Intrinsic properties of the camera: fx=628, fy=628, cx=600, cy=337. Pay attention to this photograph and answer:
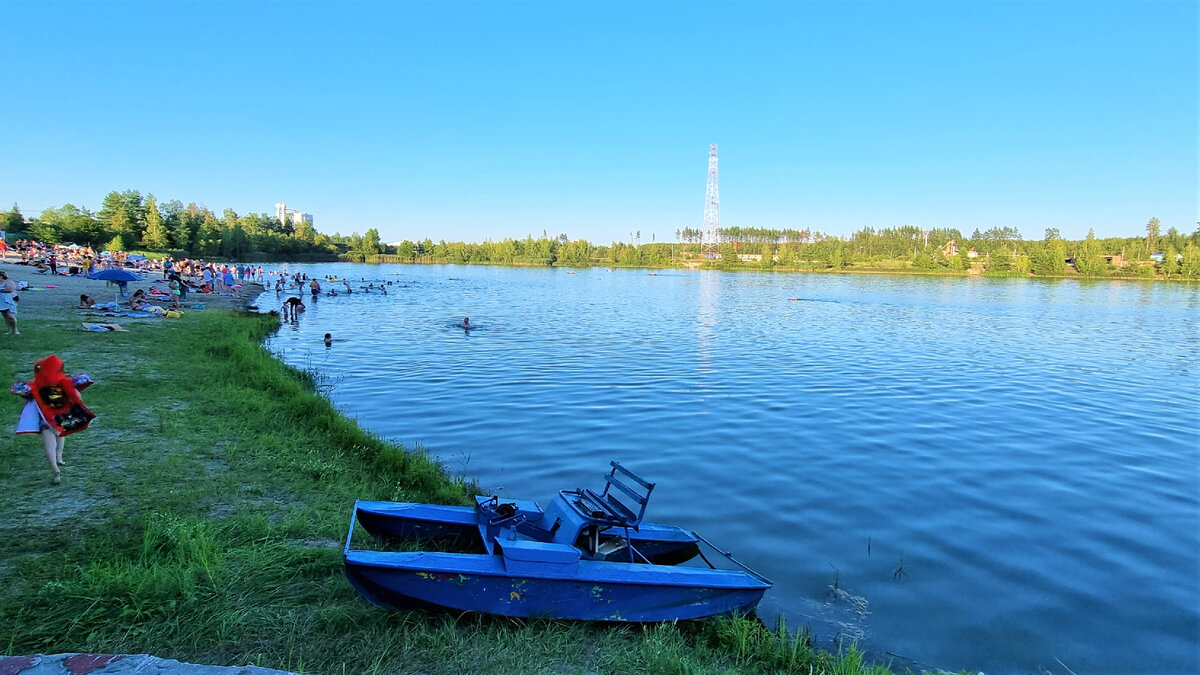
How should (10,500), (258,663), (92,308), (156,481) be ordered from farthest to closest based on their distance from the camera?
1. (92,308)
2. (156,481)
3. (10,500)
4. (258,663)

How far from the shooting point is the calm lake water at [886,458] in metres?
6.94

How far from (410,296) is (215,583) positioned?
53238 mm

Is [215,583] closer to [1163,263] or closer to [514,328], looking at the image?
[514,328]

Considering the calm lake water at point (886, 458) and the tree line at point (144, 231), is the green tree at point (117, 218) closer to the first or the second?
the tree line at point (144, 231)

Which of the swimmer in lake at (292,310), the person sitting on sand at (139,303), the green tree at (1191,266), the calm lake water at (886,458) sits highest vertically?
the green tree at (1191,266)

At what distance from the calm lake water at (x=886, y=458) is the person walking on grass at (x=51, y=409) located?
5.39m

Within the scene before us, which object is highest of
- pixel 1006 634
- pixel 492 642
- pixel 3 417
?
pixel 3 417

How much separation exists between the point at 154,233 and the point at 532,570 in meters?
125

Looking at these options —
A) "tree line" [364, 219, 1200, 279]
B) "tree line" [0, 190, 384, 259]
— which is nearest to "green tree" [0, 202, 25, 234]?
"tree line" [0, 190, 384, 259]


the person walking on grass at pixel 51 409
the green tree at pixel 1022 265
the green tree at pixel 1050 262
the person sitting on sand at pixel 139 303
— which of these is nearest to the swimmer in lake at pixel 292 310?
the person sitting on sand at pixel 139 303

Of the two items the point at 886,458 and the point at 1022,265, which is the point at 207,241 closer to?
the point at 886,458

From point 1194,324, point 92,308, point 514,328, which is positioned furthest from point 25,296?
point 1194,324

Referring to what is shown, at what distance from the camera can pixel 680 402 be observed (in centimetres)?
1644

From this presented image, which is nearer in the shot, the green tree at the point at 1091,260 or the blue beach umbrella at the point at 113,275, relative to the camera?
the blue beach umbrella at the point at 113,275
